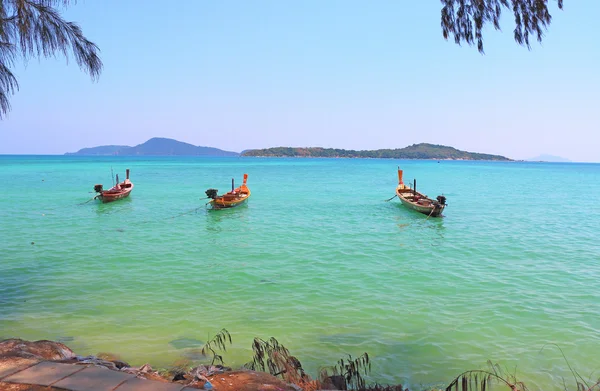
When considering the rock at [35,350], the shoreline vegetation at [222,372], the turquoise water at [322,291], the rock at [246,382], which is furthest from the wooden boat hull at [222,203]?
the rock at [246,382]

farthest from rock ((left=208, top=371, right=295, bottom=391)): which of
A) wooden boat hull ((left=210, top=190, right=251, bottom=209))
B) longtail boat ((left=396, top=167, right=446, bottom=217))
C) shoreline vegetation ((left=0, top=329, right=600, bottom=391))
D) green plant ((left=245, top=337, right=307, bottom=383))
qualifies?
wooden boat hull ((left=210, top=190, right=251, bottom=209))

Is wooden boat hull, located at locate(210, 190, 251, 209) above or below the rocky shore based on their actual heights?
below

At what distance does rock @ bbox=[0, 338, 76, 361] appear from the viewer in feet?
16.9

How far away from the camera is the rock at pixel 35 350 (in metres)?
5.14

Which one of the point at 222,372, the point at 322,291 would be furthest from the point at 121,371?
the point at 322,291

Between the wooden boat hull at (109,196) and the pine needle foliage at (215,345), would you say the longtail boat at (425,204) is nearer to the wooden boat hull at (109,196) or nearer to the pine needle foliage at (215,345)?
the pine needle foliage at (215,345)

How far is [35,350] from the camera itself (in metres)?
5.57

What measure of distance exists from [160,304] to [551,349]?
8.45 meters

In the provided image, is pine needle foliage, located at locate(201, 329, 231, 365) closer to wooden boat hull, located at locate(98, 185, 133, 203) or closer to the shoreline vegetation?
the shoreline vegetation

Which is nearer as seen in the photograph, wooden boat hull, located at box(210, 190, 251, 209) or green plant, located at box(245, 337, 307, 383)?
green plant, located at box(245, 337, 307, 383)

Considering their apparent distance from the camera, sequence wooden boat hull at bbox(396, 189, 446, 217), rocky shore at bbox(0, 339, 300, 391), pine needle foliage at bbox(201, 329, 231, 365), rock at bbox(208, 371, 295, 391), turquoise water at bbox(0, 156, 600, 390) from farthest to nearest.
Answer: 1. wooden boat hull at bbox(396, 189, 446, 217)
2. turquoise water at bbox(0, 156, 600, 390)
3. pine needle foliage at bbox(201, 329, 231, 365)
4. rock at bbox(208, 371, 295, 391)
5. rocky shore at bbox(0, 339, 300, 391)

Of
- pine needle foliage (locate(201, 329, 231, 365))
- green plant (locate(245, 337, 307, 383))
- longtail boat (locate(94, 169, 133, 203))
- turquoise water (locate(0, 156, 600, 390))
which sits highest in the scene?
longtail boat (locate(94, 169, 133, 203))

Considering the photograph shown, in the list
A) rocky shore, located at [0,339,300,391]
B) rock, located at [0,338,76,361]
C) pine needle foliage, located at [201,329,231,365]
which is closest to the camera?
rocky shore, located at [0,339,300,391]

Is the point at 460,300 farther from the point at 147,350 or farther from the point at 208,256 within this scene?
the point at 208,256
